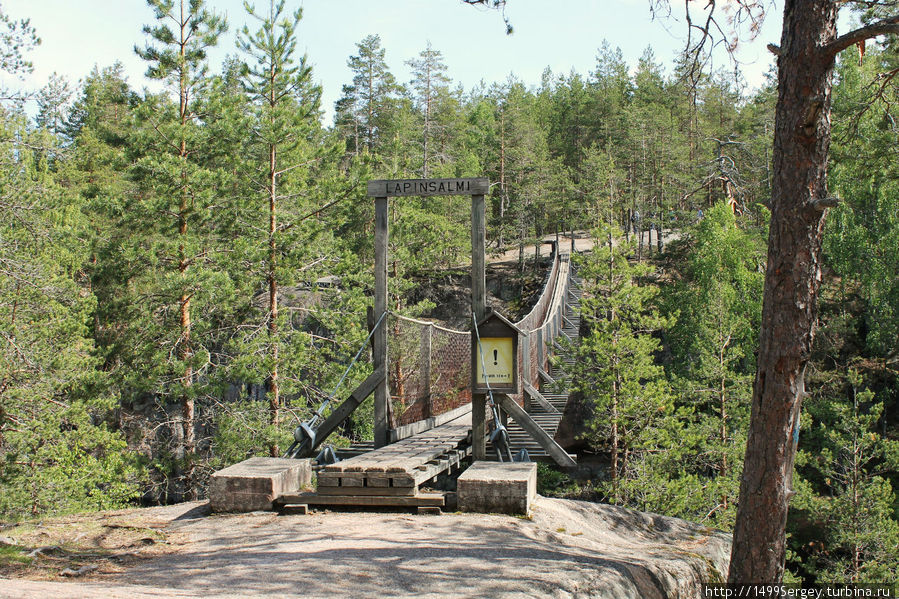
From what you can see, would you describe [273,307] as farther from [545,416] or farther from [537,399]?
[545,416]

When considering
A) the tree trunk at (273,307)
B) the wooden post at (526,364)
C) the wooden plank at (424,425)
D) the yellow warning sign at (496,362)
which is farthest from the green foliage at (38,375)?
the yellow warning sign at (496,362)

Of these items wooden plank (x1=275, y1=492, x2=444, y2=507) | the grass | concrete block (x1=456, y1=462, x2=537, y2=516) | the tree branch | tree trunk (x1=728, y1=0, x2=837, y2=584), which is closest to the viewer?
the grass

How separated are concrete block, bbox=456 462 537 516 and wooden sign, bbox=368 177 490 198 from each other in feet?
6.02

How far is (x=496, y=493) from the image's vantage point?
156 inches

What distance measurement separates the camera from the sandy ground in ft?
8.60

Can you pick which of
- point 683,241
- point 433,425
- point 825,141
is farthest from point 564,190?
point 825,141

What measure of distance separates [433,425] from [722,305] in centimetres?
1067

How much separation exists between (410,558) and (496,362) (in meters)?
1.88

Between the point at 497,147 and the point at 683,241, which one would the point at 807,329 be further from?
the point at 497,147

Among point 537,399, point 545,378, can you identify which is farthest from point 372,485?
point 545,378

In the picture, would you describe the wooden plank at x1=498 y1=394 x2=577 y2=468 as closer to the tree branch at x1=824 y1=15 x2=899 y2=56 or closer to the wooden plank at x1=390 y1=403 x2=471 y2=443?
the wooden plank at x1=390 y1=403 x2=471 y2=443

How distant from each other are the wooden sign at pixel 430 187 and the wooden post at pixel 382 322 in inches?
4.1

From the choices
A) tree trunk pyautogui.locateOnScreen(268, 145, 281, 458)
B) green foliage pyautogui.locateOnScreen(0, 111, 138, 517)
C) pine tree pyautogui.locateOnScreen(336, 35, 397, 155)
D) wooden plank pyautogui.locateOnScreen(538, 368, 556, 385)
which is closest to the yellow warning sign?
wooden plank pyautogui.locateOnScreen(538, 368, 556, 385)

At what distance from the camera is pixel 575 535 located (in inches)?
152
